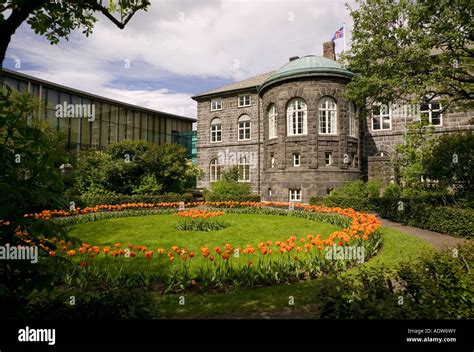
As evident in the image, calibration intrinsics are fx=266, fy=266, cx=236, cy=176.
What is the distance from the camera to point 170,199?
820 inches

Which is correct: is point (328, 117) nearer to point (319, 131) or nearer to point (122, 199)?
point (319, 131)

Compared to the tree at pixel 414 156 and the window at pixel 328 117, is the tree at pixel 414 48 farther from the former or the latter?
the window at pixel 328 117

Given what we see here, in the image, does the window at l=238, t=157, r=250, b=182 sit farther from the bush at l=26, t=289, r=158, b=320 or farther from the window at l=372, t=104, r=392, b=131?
the bush at l=26, t=289, r=158, b=320

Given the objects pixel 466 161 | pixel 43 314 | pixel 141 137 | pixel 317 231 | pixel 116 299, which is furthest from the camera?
pixel 141 137

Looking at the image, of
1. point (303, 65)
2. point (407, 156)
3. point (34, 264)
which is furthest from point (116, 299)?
point (303, 65)

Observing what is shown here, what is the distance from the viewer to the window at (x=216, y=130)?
34312 mm

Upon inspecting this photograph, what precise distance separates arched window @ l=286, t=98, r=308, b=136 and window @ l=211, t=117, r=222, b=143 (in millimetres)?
12659

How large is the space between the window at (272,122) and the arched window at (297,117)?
1780 mm

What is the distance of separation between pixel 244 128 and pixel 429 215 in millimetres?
23110

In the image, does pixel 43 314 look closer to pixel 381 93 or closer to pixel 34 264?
pixel 34 264

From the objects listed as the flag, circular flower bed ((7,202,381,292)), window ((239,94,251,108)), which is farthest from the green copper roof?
circular flower bed ((7,202,381,292))

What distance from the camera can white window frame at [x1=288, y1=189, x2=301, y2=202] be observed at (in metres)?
22.4

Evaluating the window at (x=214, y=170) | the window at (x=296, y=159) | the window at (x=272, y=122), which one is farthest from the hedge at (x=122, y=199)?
the window at (x=214, y=170)

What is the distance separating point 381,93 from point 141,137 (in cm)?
3715
